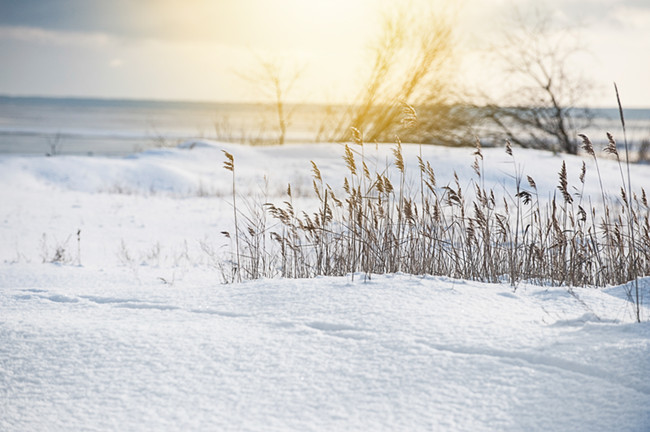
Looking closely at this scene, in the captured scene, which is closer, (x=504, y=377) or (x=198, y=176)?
(x=504, y=377)

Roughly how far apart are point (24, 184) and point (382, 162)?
23.2ft

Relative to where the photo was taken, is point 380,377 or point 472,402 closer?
point 472,402

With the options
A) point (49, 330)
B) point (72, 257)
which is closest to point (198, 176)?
point (72, 257)

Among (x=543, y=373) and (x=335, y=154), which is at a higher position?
(x=335, y=154)

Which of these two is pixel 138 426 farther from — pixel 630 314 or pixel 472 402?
pixel 630 314

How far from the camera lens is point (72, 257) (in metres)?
5.89

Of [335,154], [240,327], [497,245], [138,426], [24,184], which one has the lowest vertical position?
[138,426]

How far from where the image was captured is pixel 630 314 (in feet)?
8.82

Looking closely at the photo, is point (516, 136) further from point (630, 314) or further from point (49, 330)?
point (49, 330)

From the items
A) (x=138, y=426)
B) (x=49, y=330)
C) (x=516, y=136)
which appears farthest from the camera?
(x=516, y=136)

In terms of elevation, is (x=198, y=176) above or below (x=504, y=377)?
above

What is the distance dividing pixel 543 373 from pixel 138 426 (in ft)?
4.61

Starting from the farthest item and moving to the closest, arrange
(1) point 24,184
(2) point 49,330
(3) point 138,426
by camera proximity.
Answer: (1) point 24,184, (2) point 49,330, (3) point 138,426

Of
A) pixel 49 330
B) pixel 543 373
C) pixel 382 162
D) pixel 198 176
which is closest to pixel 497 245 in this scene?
pixel 543 373
